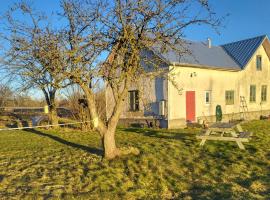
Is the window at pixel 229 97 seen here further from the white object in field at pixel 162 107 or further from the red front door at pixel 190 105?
the white object in field at pixel 162 107

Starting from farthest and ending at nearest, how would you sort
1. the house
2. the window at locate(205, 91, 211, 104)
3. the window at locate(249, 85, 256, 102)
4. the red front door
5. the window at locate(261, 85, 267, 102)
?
the window at locate(261, 85, 267, 102) < the window at locate(249, 85, 256, 102) < the window at locate(205, 91, 211, 104) < the red front door < the house

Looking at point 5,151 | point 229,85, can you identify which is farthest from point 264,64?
point 5,151

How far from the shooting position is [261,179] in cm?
551

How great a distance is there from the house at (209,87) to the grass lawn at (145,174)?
4.98 metres

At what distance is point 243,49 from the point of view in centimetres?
2066

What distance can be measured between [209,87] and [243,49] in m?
6.63

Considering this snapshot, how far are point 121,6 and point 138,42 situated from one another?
3.38 feet

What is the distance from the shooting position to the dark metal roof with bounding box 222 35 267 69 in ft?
64.3

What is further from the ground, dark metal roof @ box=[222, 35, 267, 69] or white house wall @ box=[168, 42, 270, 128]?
dark metal roof @ box=[222, 35, 267, 69]

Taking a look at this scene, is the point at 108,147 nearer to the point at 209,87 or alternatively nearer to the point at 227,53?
the point at 209,87

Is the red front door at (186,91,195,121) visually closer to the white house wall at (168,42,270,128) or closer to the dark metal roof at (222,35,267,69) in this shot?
the white house wall at (168,42,270,128)

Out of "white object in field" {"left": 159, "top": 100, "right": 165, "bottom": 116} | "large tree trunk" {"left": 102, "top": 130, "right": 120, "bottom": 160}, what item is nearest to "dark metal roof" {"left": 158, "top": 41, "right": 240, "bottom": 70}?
"white object in field" {"left": 159, "top": 100, "right": 165, "bottom": 116}

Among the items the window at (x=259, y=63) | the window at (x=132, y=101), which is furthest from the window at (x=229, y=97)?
the window at (x=132, y=101)

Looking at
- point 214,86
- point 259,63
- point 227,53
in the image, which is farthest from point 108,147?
point 259,63
